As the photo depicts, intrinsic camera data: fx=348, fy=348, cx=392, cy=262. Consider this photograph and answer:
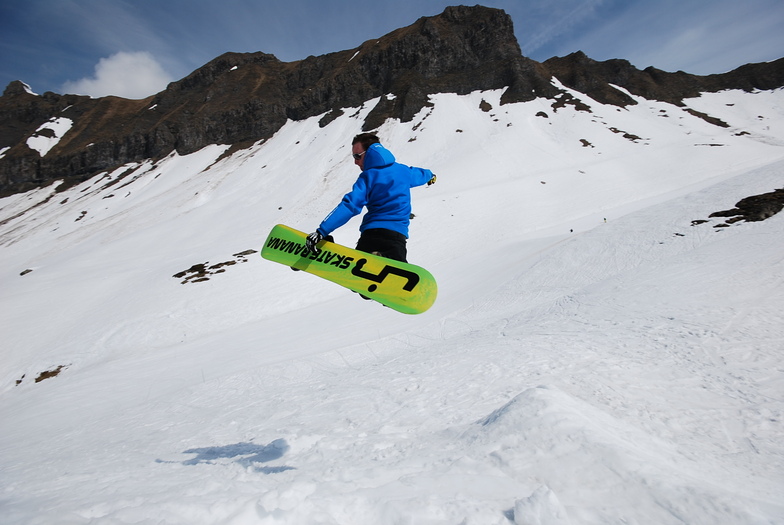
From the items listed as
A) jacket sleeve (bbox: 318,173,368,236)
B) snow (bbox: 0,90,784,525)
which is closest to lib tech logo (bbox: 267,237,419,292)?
jacket sleeve (bbox: 318,173,368,236)

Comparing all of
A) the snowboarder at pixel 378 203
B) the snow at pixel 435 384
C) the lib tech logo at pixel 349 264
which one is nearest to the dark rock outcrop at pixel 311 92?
the snow at pixel 435 384

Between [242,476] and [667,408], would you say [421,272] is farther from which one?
[667,408]

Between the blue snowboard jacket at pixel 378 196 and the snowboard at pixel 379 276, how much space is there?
0.45 metres

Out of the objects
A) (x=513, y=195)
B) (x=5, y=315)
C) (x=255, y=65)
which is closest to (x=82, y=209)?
(x=5, y=315)

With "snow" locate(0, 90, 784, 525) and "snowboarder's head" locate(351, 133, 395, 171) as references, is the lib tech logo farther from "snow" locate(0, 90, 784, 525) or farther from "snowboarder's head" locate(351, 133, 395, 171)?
"snow" locate(0, 90, 784, 525)

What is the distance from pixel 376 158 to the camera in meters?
4.32

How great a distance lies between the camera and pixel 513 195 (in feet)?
101

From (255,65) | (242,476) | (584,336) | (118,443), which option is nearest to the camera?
(242,476)

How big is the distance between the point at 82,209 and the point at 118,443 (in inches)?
2533

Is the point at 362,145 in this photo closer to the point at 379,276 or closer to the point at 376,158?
the point at 376,158

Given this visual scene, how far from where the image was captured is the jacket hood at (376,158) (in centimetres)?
431

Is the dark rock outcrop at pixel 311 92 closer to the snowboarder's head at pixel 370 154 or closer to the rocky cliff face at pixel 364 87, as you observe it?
the rocky cliff face at pixel 364 87

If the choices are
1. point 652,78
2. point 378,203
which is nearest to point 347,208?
point 378,203

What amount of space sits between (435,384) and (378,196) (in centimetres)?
328
